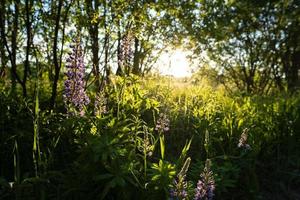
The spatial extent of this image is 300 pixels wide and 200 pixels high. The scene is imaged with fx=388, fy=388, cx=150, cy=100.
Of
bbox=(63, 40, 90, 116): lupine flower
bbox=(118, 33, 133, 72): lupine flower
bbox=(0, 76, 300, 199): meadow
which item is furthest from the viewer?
bbox=(118, 33, 133, 72): lupine flower

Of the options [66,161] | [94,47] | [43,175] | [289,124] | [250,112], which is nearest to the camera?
[43,175]

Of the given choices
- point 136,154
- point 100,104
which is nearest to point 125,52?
point 100,104

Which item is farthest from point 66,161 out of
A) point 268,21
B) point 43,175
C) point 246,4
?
point 268,21

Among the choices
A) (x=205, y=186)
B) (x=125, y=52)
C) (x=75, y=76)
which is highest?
(x=125, y=52)

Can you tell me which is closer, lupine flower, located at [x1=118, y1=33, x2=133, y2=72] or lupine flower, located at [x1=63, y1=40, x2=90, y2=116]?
lupine flower, located at [x1=63, y1=40, x2=90, y2=116]

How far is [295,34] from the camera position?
14359 millimetres

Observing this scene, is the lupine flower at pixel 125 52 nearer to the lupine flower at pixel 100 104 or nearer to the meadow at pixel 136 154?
the meadow at pixel 136 154

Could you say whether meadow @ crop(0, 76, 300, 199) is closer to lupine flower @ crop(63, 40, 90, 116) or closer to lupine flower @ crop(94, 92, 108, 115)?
lupine flower @ crop(94, 92, 108, 115)

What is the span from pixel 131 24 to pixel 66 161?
8.20ft

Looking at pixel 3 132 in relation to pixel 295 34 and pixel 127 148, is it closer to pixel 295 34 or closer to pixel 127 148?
pixel 127 148

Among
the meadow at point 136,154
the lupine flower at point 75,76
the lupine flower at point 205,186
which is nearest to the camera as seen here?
the lupine flower at point 205,186

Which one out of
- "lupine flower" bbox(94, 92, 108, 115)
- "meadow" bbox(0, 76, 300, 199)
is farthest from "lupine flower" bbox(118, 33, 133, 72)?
"lupine flower" bbox(94, 92, 108, 115)

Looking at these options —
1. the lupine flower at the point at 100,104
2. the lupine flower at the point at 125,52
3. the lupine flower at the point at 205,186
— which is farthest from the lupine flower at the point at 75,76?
the lupine flower at the point at 205,186

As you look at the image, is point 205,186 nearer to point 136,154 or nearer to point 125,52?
point 136,154
